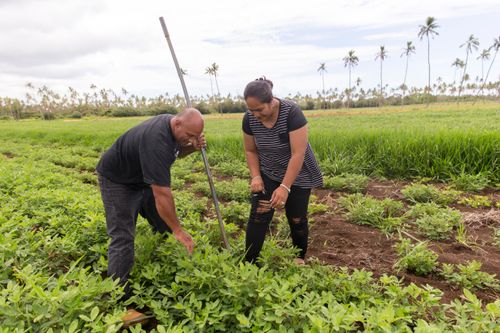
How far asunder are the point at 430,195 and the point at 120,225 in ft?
14.1

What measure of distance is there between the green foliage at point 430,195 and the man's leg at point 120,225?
12.9ft

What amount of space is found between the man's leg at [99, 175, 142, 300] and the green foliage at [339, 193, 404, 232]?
2823 mm

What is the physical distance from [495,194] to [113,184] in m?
5.45

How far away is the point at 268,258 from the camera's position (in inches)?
117

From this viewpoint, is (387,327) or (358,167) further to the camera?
(358,167)

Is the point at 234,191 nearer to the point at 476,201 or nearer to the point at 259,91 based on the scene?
the point at 259,91

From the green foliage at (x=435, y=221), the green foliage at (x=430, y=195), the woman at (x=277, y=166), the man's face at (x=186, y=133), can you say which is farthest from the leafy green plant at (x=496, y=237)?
the man's face at (x=186, y=133)

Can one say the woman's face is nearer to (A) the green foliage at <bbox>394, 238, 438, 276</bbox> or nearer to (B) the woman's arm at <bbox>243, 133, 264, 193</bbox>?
(B) the woman's arm at <bbox>243, 133, 264, 193</bbox>

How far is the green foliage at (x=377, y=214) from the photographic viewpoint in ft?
13.8

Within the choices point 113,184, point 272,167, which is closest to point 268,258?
point 272,167

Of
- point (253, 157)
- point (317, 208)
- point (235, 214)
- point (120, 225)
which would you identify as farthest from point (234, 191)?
point (120, 225)

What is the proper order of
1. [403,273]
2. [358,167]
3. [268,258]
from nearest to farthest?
1. [268,258]
2. [403,273]
3. [358,167]

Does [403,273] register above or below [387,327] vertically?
below

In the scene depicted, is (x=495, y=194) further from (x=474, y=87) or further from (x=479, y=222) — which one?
(x=474, y=87)
